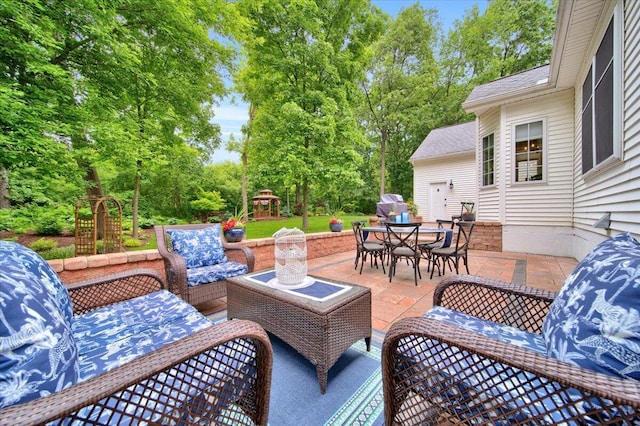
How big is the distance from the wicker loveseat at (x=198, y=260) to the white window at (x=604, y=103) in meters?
4.42

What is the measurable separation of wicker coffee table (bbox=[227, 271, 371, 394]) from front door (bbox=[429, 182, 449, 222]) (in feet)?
35.8

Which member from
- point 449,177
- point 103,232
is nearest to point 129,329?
point 103,232

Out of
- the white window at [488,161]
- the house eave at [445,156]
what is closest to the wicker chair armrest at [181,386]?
the white window at [488,161]

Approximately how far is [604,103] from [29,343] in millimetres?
5489

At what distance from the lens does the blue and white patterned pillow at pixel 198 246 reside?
9.50ft

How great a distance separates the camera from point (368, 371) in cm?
179

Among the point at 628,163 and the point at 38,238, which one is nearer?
the point at 628,163

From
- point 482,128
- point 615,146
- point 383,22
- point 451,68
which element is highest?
point 451,68

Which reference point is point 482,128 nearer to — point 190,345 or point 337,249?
point 337,249

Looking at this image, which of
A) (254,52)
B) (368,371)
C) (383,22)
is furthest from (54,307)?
(383,22)

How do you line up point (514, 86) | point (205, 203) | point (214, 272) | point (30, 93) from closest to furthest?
point (214, 272) < point (30, 93) < point (514, 86) < point (205, 203)

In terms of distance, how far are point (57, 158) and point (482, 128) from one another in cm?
917

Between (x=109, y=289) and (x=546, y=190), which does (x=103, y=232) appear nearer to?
(x=109, y=289)

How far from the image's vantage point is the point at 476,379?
3.20ft
